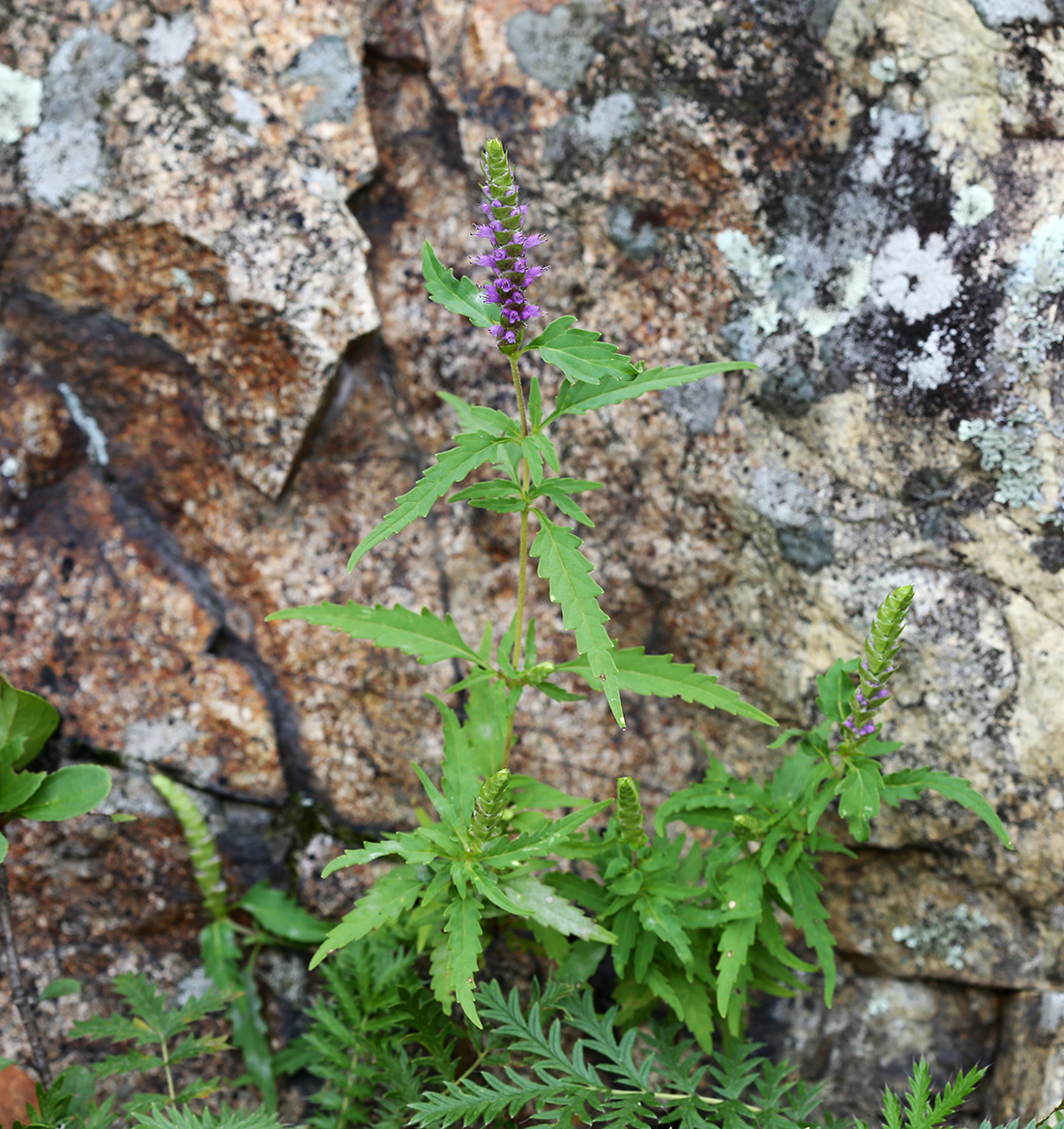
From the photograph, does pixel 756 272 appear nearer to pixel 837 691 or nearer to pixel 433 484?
pixel 837 691

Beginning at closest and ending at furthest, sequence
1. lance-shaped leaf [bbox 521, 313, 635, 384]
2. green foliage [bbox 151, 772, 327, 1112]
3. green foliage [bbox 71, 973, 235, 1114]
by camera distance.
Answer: lance-shaped leaf [bbox 521, 313, 635, 384] < green foliage [bbox 71, 973, 235, 1114] < green foliage [bbox 151, 772, 327, 1112]

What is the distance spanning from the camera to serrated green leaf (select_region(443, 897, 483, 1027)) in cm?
219

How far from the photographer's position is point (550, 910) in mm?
2416

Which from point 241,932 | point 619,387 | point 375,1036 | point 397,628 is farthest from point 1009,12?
A: point 241,932

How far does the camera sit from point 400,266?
3436 mm

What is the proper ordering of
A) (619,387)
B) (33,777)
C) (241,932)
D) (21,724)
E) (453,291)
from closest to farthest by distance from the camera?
(453,291) → (619,387) → (33,777) → (21,724) → (241,932)

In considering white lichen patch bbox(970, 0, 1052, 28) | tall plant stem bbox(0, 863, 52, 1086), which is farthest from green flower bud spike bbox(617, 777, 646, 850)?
white lichen patch bbox(970, 0, 1052, 28)

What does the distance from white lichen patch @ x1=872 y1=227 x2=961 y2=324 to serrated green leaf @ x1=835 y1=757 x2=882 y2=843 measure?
1377mm

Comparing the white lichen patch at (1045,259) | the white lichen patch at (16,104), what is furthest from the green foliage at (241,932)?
the white lichen patch at (1045,259)

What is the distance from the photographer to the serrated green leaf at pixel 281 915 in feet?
10.8

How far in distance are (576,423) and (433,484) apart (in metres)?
1.21

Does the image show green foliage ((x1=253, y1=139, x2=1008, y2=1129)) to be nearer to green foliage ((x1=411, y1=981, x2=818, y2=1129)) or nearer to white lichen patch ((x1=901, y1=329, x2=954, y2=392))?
green foliage ((x1=411, y1=981, x2=818, y2=1129))

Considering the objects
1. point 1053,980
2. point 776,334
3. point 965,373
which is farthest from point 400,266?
point 1053,980

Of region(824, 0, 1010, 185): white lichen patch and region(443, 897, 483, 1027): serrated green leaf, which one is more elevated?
region(824, 0, 1010, 185): white lichen patch
